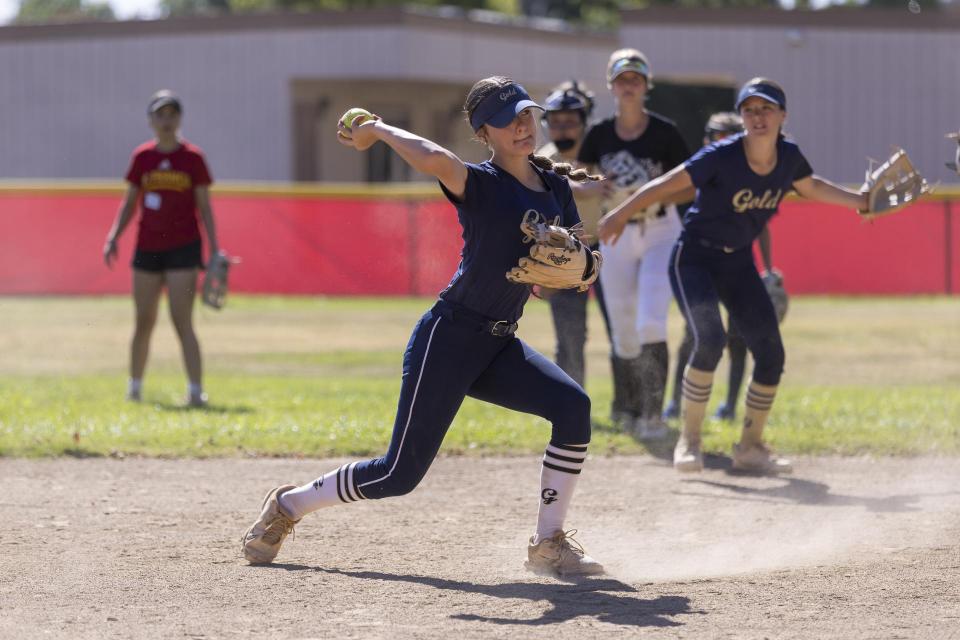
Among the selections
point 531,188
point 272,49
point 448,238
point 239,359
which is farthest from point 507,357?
point 272,49

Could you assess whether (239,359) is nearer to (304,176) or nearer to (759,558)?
(759,558)

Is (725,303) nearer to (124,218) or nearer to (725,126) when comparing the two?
(725,126)

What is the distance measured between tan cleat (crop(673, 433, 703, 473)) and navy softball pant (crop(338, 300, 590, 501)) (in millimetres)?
2348

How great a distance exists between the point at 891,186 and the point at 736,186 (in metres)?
0.85

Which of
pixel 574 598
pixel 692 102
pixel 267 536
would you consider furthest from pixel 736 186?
→ pixel 692 102

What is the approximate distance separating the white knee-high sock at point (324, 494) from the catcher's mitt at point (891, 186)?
3469mm

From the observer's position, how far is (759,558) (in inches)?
246

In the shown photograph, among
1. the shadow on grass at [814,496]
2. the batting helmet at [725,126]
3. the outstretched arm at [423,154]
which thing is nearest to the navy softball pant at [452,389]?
the outstretched arm at [423,154]

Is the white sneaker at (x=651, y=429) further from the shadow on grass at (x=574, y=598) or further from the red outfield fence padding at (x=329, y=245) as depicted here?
the red outfield fence padding at (x=329, y=245)

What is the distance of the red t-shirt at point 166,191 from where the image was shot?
10773 mm

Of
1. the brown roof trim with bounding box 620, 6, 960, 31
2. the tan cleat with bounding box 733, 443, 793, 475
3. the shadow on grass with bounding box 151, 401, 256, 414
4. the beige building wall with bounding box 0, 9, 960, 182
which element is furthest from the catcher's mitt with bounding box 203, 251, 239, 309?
the brown roof trim with bounding box 620, 6, 960, 31

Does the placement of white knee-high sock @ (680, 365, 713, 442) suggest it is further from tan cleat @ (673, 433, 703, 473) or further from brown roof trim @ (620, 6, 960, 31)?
brown roof trim @ (620, 6, 960, 31)

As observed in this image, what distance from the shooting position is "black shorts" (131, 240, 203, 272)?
1073cm

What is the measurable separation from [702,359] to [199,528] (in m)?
2.93
